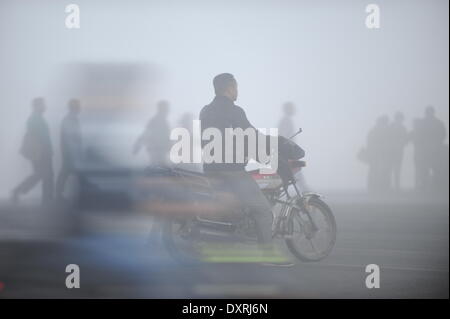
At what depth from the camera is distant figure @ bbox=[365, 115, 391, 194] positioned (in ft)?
30.9

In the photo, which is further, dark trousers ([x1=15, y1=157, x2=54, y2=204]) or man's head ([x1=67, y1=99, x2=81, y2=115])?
dark trousers ([x1=15, y1=157, x2=54, y2=204])

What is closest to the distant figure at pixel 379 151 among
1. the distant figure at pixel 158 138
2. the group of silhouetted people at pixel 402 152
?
the group of silhouetted people at pixel 402 152

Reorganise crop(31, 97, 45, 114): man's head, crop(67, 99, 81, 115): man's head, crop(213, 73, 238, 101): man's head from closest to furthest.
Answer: crop(213, 73, 238, 101): man's head
crop(31, 97, 45, 114): man's head
crop(67, 99, 81, 115): man's head

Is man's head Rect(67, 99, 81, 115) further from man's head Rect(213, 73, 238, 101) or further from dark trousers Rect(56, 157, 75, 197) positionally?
man's head Rect(213, 73, 238, 101)

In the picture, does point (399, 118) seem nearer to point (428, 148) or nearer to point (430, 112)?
point (430, 112)

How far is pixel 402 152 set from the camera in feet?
35.2

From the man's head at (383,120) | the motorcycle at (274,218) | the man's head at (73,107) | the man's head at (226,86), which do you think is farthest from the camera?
the man's head at (383,120)

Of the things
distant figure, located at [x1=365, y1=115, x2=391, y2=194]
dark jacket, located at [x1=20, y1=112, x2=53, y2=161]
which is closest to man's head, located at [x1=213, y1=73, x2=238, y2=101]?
dark jacket, located at [x1=20, y1=112, x2=53, y2=161]

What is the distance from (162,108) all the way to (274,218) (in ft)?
4.59

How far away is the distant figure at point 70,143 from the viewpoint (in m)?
8.30

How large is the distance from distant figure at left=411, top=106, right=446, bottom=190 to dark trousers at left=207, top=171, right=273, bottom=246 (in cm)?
220

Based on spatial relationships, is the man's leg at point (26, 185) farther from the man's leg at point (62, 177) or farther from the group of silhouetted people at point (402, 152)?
the group of silhouetted people at point (402, 152)

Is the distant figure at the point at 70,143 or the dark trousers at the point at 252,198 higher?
the distant figure at the point at 70,143
